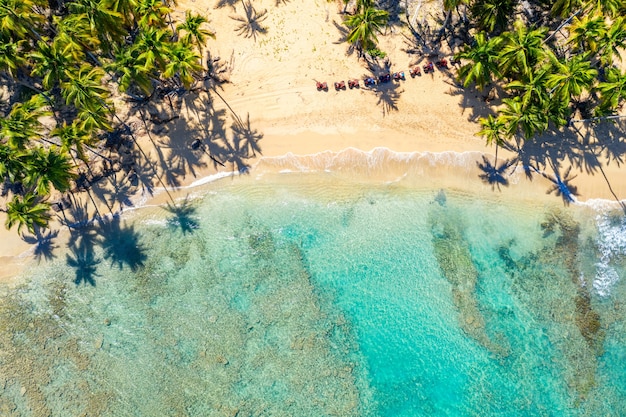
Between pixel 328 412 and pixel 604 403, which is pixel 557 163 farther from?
pixel 328 412

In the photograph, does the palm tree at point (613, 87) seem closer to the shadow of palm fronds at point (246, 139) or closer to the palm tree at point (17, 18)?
the shadow of palm fronds at point (246, 139)

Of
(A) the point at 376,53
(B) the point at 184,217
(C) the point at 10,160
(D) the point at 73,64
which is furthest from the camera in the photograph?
(A) the point at 376,53

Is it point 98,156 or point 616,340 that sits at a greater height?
point 98,156

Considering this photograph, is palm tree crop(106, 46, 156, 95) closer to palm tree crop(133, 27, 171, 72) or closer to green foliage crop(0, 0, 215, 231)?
green foliage crop(0, 0, 215, 231)

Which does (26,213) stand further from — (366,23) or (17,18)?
(366,23)

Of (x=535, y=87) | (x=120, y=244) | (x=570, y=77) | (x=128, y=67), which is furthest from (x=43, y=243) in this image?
(x=570, y=77)

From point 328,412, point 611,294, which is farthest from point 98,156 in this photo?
point 611,294
